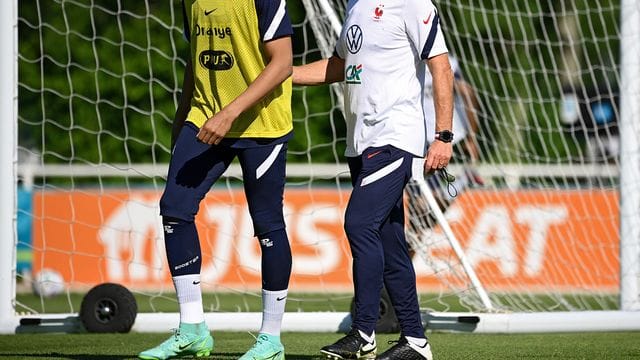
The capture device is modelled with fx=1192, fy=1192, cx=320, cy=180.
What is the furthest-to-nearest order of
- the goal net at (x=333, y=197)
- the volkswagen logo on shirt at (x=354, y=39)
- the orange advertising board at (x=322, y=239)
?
the orange advertising board at (x=322, y=239), the goal net at (x=333, y=197), the volkswagen logo on shirt at (x=354, y=39)

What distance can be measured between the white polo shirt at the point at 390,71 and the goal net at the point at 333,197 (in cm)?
209

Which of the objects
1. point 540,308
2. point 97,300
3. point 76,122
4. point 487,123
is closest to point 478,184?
point 487,123

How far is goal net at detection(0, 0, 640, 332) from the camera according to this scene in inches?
315

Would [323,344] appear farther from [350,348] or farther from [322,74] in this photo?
[322,74]

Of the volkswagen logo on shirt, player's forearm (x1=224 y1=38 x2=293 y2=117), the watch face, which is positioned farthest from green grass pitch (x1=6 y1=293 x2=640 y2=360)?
the volkswagen logo on shirt

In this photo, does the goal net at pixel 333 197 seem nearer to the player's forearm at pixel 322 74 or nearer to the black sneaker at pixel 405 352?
the player's forearm at pixel 322 74

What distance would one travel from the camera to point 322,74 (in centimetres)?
602

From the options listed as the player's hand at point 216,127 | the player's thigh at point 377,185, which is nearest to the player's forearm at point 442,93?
the player's thigh at point 377,185

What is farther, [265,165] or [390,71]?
[390,71]

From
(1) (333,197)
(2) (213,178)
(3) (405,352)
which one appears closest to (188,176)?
(2) (213,178)

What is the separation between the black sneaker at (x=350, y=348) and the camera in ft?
17.7

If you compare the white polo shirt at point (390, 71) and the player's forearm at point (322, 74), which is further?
the player's forearm at point (322, 74)

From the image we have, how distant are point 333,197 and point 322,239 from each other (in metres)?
0.51

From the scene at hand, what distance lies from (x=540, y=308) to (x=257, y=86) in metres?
4.94
